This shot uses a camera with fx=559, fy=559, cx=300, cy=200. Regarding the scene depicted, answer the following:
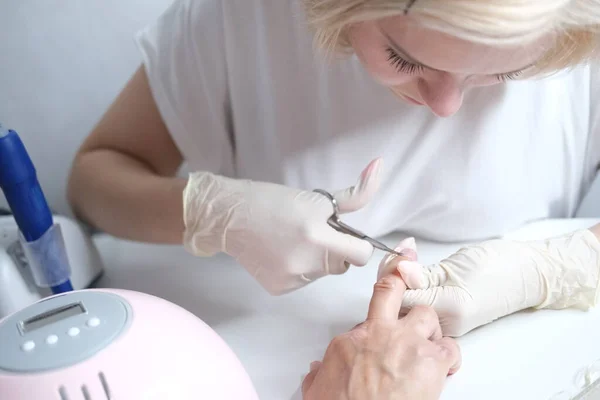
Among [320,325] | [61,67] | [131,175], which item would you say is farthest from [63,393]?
[61,67]

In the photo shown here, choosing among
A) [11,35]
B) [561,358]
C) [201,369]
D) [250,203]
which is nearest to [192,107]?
[250,203]

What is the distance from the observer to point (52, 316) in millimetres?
435

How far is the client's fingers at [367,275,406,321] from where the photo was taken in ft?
1.77

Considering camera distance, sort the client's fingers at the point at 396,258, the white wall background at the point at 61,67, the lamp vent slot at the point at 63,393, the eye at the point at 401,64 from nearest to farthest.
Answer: the lamp vent slot at the point at 63,393 < the eye at the point at 401,64 < the client's fingers at the point at 396,258 < the white wall background at the point at 61,67

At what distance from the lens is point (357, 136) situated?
75cm

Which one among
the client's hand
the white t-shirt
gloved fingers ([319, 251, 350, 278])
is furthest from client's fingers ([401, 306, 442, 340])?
the white t-shirt

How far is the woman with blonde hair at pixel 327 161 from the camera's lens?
624 millimetres

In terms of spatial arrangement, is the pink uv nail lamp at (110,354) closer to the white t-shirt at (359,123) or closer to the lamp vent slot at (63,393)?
the lamp vent slot at (63,393)

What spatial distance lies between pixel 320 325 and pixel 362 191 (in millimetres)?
161

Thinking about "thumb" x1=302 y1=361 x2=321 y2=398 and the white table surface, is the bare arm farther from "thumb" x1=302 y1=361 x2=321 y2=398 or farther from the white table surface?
"thumb" x1=302 y1=361 x2=321 y2=398

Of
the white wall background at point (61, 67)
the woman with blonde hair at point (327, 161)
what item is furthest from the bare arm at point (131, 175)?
the white wall background at point (61, 67)

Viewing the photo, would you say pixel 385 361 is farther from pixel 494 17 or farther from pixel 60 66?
pixel 60 66

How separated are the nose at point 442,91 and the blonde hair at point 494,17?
0.25 ft

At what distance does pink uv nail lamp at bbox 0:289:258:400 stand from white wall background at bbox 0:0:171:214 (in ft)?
1.64
